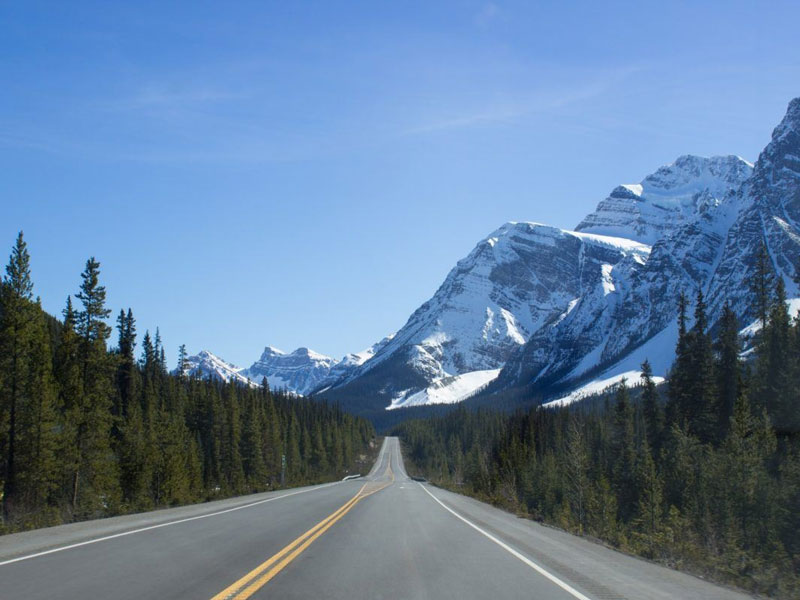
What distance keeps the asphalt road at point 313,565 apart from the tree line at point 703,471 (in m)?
3.32

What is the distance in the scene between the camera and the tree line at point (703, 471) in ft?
78.1

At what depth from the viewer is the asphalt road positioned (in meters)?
9.39

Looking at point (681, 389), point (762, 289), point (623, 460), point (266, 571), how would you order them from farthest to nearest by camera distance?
1. point (762, 289)
2. point (623, 460)
3. point (681, 389)
4. point (266, 571)

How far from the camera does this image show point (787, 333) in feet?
191

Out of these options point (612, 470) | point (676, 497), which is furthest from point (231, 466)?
point (676, 497)

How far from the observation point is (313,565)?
451 inches

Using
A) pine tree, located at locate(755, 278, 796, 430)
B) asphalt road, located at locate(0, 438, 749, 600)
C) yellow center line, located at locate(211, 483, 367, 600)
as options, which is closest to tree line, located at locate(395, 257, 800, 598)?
pine tree, located at locate(755, 278, 796, 430)

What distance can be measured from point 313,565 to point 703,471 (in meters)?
40.0

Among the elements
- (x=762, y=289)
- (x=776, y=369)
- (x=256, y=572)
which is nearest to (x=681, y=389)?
(x=776, y=369)

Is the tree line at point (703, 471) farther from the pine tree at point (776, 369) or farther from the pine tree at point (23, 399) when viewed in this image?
the pine tree at point (23, 399)

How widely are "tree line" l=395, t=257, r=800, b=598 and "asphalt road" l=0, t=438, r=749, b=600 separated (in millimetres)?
3322

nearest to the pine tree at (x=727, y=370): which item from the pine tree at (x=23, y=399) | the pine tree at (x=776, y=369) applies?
the pine tree at (x=776, y=369)

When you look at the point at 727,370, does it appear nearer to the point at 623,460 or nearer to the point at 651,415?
the point at 651,415

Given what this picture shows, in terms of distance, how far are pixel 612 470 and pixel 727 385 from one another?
14285 mm
